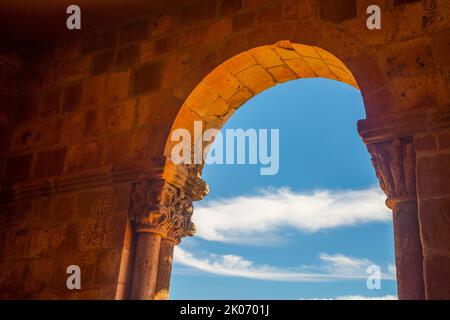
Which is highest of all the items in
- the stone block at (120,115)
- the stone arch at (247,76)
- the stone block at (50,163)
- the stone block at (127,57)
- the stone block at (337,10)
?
the stone block at (127,57)

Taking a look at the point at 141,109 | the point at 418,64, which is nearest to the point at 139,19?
the point at 141,109

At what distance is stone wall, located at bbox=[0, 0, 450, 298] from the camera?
2.96 meters

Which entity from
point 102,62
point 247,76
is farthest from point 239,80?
point 102,62

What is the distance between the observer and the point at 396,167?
9.54ft

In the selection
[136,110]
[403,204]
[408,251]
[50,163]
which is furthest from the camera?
[50,163]

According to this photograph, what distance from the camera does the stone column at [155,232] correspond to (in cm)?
360

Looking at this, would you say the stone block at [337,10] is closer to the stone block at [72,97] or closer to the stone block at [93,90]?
the stone block at [93,90]

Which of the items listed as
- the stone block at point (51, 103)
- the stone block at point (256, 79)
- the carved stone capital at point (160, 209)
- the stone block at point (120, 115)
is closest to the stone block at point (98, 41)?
the stone block at point (51, 103)

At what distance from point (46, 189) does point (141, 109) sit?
1.08 meters

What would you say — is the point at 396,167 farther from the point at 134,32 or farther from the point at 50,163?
the point at 50,163

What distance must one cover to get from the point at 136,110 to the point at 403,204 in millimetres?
2226

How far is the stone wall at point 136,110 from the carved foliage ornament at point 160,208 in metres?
0.08

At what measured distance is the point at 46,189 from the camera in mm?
4301

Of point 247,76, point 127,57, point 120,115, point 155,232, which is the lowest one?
point 155,232
